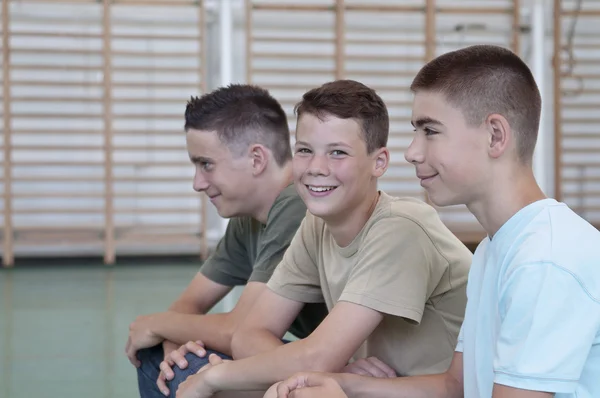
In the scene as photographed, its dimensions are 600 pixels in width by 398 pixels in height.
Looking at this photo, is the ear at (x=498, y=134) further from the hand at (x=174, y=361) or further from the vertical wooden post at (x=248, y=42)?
the vertical wooden post at (x=248, y=42)

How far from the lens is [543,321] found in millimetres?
1019

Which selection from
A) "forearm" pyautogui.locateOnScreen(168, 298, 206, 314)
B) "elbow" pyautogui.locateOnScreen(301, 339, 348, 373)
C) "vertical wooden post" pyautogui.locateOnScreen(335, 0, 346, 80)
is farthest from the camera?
"vertical wooden post" pyautogui.locateOnScreen(335, 0, 346, 80)

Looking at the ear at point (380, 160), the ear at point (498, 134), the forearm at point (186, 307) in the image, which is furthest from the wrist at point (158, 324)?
the ear at point (498, 134)

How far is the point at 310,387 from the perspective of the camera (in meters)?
1.38

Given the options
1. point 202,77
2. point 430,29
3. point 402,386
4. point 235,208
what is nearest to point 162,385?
point 235,208

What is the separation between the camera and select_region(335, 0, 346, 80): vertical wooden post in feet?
20.6

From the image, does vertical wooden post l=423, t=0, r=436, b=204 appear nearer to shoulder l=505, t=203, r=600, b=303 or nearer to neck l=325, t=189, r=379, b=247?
neck l=325, t=189, r=379, b=247

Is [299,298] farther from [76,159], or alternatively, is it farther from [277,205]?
[76,159]

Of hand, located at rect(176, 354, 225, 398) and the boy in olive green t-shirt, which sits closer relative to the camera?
hand, located at rect(176, 354, 225, 398)

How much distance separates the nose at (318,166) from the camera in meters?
1.60

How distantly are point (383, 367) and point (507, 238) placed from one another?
518 millimetres

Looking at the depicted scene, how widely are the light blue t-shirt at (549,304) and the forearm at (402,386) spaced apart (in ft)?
0.96

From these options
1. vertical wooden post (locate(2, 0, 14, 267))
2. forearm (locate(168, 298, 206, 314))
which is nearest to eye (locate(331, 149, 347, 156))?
forearm (locate(168, 298, 206, 314))

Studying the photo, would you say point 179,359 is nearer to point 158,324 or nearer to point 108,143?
point 158,324
